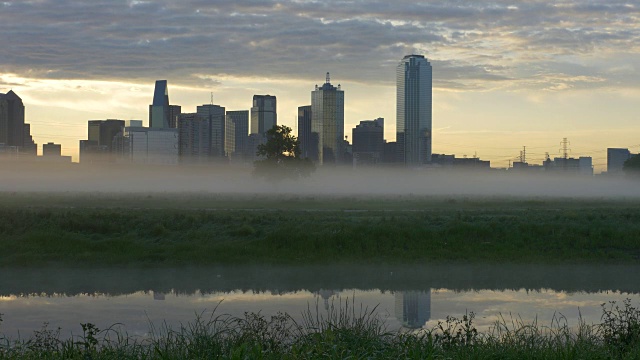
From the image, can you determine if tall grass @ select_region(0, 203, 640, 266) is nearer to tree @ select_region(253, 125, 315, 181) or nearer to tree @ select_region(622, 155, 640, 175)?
tree @ select_region(253, 125, 315, 181)

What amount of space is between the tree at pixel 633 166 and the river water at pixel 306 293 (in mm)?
141079

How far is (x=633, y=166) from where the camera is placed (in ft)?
532

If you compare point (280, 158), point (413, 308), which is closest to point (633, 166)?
point (280, 158)

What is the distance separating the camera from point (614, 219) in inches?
1523

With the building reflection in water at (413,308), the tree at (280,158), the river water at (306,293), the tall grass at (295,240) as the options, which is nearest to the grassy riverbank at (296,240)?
the tall grass at (295,240)

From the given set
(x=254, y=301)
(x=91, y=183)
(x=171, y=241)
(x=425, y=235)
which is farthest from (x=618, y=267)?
(x=91, y=183)

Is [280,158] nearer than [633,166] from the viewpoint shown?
Yes

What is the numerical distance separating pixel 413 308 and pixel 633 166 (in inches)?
6223

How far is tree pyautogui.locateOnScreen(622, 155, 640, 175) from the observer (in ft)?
522

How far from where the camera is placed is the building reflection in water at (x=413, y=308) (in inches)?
706

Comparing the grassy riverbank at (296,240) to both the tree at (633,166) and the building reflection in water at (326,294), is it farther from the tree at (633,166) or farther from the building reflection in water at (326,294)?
the tree at (633,166)

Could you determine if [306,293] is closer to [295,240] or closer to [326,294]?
[326,294]

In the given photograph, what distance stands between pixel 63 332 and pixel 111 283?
29.0ft

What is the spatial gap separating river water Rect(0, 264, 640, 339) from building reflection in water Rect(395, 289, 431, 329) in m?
0.03
